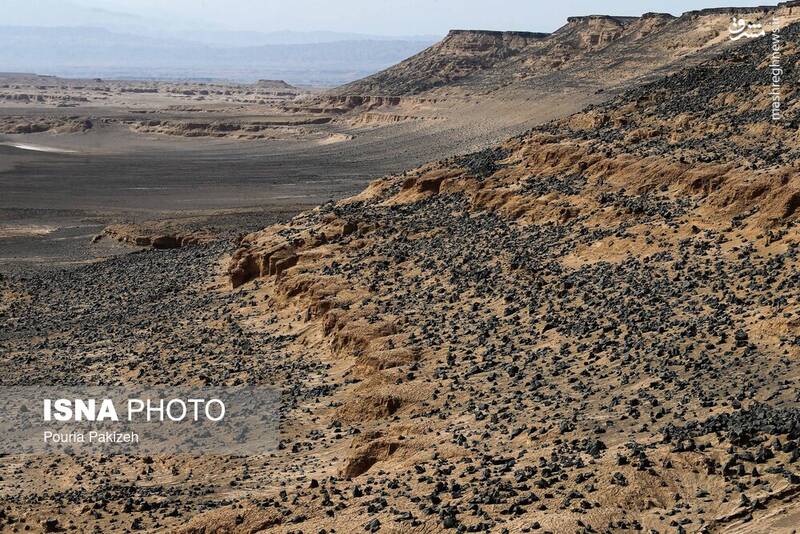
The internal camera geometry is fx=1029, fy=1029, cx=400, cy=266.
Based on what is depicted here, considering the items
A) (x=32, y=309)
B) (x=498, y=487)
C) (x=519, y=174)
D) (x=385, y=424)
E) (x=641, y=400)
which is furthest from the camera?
(x=32, y=309)

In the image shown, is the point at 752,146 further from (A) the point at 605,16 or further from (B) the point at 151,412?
(A) the point at 605,16

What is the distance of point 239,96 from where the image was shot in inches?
6511

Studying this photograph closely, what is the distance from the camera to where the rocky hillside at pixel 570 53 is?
247ft

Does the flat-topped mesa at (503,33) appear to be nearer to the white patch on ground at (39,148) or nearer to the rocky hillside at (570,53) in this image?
the rocky hillside at (570,53)

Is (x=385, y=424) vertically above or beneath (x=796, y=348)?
beneath

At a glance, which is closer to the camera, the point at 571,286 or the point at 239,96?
the point at 571,286

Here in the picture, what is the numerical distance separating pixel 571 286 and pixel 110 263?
66.1ft

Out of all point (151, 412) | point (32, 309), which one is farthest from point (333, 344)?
point (32, 309)

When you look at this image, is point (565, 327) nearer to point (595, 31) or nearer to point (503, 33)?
point (595, 31)

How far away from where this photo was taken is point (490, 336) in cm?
1734

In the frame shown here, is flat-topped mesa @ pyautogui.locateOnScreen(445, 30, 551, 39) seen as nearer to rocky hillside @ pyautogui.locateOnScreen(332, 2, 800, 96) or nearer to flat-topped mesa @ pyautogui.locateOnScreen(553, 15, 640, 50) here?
rocky hillside @ pyautogui.locateOnScreen(332, 2, 800, 96)

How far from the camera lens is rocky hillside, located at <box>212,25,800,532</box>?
34.9ft

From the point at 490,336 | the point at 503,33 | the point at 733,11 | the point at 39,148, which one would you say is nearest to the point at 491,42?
the point at 503,33

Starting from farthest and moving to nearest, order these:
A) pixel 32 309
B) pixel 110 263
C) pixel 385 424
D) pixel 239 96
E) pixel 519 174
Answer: pixel 239 96 < pixel 110 263 < pixel 32 309 < pixel 519 174 < pixel 385 424
